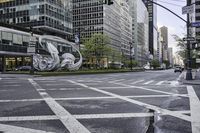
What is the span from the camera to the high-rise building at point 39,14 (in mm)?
87312

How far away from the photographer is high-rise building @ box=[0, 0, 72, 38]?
87.3m

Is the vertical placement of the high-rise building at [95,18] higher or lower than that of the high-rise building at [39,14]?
higher

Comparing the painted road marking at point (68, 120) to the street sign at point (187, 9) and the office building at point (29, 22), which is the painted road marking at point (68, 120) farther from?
the office building at point (29, 22)

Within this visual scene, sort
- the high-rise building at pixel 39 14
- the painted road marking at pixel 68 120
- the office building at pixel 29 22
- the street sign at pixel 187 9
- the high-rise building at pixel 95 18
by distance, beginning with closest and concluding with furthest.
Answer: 1. the painted road marking at pixel 68 120
2. the street sign at pixel 187 9
3. the office building at pixel 29 22
4. the high-rise building at pixel 39 14
5. the high-rise building at pixel 95 18

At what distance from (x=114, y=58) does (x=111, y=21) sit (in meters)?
51.1

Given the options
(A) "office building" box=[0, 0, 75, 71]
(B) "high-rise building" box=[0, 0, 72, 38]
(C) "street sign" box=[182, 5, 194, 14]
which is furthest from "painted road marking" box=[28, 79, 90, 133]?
(B) "high-rise building" box=[0, 0, 72, 38]

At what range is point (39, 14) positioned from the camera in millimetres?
87438

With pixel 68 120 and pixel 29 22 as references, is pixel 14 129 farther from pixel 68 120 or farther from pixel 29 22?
pixel 29 22

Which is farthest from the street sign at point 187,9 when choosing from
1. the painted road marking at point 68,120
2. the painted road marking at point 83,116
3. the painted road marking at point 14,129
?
the painted road marking at point 14,129

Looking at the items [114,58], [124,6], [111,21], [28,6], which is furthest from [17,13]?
[124,6]

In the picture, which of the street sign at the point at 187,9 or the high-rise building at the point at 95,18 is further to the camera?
the high-rise building at the point at 95,18

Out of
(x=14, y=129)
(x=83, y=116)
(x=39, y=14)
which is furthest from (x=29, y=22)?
(x=14, y=129)

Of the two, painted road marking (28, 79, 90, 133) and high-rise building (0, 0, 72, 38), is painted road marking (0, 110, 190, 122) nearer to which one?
painted road marking (28, 79, 90, 133)

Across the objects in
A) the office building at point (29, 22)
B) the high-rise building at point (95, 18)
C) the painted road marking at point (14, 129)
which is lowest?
the painted road marking at point (14, 129)
